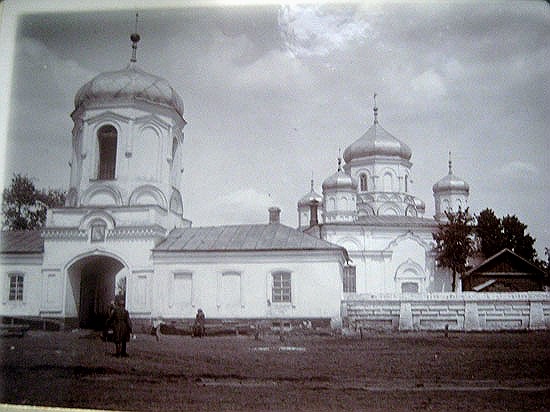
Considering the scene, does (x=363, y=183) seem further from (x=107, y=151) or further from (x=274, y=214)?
(x=107, y=151)

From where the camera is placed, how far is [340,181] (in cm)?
617

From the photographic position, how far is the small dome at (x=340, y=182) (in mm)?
5473

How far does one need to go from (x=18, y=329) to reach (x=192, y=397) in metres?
1.75

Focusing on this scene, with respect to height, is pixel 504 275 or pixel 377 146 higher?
pixel 377 146

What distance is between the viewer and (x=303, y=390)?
14.8ft

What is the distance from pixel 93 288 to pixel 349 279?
228cm

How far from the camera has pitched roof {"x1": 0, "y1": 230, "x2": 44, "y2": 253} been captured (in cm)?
513

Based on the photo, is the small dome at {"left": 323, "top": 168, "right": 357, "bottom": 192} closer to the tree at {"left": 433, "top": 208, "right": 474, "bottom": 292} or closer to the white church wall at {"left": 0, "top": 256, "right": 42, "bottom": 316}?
the tree at {"left": 433, "top": 208, "right": 474, "bottom": 292}

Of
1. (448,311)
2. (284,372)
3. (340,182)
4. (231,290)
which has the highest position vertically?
(340,182)

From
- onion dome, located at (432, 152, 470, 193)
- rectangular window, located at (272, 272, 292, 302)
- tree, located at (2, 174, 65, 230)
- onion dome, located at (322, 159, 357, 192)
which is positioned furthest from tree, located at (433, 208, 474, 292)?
tree, located at (2, 174, 65, 230)

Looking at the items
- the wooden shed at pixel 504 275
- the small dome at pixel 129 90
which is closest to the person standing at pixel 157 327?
the small dome at pixel 129 90

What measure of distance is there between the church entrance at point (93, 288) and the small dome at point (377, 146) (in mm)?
2357

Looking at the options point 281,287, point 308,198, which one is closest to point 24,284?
point 281,287

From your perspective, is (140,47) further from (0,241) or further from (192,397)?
(192,397)
